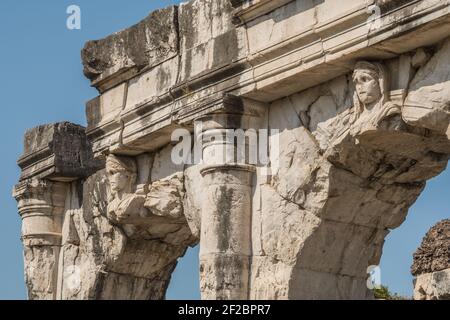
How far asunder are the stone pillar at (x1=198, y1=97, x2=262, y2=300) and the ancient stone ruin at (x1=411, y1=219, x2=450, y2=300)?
14.3ft

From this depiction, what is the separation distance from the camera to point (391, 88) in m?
10.4

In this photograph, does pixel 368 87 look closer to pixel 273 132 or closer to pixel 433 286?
pixel 273 132

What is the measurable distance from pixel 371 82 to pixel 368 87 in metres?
0.05

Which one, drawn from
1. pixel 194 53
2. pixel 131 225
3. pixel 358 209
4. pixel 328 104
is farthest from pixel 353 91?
pixel 131 225

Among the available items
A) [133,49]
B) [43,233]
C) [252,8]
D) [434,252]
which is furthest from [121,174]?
[434,252]

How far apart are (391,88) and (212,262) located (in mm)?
2282

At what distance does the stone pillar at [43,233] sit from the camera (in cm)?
1493

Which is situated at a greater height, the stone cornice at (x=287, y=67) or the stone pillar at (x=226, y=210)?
the stone cornice at (x=287, y=67)

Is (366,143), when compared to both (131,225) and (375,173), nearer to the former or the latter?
A: (375,173)

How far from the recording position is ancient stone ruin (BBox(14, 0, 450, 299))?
406 inches

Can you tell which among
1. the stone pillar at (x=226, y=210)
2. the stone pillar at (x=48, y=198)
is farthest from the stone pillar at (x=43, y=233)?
the stone pillar at (x=226, y=210)

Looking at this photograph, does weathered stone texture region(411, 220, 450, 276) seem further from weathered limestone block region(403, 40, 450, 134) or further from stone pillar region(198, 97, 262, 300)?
weathered limestone block region(403, 40, 450, 134)

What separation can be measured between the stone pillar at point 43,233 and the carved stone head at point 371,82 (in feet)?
18.3

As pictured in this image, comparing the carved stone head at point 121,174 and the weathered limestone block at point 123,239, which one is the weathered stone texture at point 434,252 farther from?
the carved stone head at point 121,174
